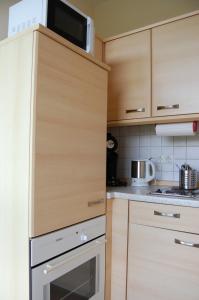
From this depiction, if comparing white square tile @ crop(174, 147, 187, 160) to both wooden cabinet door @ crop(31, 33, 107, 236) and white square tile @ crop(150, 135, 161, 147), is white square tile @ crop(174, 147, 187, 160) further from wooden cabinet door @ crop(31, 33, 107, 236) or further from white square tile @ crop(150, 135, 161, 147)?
wooden cabinet door @ crop(31, 33, 107, 236)

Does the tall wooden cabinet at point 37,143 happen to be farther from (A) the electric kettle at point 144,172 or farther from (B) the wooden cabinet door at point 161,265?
(A) the electric kettle at point 144,172

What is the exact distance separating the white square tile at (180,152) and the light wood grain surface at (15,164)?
49.1 inches

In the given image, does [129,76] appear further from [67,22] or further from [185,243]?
[185,243]

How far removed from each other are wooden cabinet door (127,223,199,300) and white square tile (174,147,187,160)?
67 centimetres

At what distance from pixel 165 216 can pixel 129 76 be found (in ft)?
3.19

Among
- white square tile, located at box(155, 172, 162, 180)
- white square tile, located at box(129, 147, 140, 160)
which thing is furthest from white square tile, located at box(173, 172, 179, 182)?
white square tile, located at box(129, 147, 140, 160)

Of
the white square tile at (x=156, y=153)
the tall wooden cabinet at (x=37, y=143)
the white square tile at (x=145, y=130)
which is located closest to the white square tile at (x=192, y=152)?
the white square tile at (x=156, y=153)

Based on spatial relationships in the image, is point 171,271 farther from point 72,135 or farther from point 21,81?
point 21,81

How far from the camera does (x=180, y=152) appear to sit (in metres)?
1.93

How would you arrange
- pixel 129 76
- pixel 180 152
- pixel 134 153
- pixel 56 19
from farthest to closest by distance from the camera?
1. pixel 134 153
2. pixel 180 152
3. pixel 129 76
4. pixel 56 19

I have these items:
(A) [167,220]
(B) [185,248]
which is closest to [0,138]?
(A) [167,220]

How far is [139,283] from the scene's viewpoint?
5.02 feet

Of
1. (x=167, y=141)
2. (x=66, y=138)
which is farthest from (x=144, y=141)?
(x=66, y=138)

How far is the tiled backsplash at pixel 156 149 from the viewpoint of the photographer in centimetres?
190
